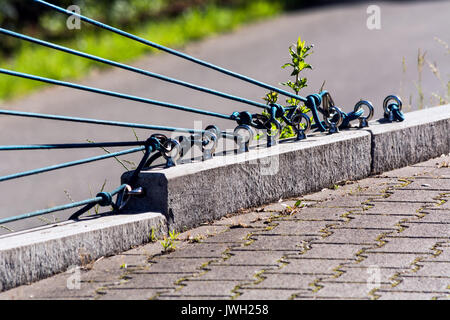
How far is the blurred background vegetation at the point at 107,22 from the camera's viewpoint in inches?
416

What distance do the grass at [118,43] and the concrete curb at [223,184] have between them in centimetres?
590

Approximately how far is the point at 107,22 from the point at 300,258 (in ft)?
29.4

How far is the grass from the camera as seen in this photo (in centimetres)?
1034

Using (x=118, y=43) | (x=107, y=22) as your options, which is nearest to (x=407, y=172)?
(x=118, y=43)

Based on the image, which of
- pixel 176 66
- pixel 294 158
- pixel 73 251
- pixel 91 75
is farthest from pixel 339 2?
pixel 73 251

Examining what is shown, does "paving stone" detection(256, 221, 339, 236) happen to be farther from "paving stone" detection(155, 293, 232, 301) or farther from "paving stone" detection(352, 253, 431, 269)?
"paving stone" detection(155, 293, 232, 301)

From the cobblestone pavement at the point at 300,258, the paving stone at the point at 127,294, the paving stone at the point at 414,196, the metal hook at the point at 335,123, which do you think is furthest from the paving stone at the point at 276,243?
the metal hook at the point at 335,123

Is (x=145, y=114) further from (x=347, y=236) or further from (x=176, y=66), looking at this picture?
(x=347, y=236)

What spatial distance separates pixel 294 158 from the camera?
178 inches

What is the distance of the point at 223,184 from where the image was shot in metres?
4.28

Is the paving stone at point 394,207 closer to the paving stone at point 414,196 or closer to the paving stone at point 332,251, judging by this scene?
the paving stone at point 414,196

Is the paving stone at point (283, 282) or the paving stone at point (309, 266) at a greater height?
the paving stone at point (309, 266)

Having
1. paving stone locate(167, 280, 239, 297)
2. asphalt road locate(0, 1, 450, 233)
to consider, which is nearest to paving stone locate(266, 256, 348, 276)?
paving stone locate(167, 280, 239, 297)

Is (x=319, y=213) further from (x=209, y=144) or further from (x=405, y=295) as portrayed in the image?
(x=405, y=295)
